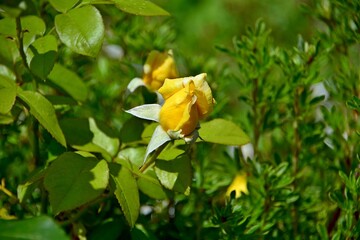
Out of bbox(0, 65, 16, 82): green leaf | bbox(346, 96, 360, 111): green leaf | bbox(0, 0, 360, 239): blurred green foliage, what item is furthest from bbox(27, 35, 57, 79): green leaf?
bbox(346, 96, 360, 111): green leaf

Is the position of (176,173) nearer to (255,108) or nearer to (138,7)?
(138,7)

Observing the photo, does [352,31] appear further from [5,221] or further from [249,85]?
[5,221]

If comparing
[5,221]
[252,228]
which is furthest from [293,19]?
[5,221]

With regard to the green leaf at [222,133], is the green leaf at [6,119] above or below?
below

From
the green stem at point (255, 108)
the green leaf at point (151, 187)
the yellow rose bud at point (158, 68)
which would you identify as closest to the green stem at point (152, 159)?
the green leaf at point (151, 187)

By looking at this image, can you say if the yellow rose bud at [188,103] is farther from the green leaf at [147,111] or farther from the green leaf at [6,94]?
the green leaf at [6,94]

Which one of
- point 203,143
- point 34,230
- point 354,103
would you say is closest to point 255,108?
point 203,143
